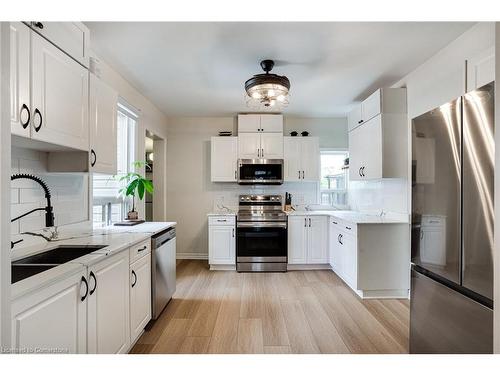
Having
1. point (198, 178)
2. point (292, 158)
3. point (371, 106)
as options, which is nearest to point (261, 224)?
point (292, 158)

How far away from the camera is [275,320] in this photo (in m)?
2.51

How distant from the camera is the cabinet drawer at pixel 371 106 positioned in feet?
10.4

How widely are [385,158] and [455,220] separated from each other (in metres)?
1.93

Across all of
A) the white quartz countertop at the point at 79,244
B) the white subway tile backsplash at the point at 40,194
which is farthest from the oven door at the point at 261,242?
the white subway tile backsplash at the point at 40,194

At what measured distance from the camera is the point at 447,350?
4.59 ft

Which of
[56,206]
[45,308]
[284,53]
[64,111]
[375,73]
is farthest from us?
[375,73]

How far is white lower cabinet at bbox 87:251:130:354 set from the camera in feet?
4.75

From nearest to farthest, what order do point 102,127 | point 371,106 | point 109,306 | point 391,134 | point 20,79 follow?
point 20,79 < point 109,306 < point 102,127 < point 391,134 < point 371,106

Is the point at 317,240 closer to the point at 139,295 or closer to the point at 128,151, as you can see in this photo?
the point at 139,295

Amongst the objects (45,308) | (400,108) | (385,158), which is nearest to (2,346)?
(45,308)

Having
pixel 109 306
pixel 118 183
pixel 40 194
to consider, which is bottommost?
pixel 109 306

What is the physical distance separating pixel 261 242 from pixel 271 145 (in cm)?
159

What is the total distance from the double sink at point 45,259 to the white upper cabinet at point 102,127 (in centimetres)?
56

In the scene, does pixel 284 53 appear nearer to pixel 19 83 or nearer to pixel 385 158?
pixel 385 158
